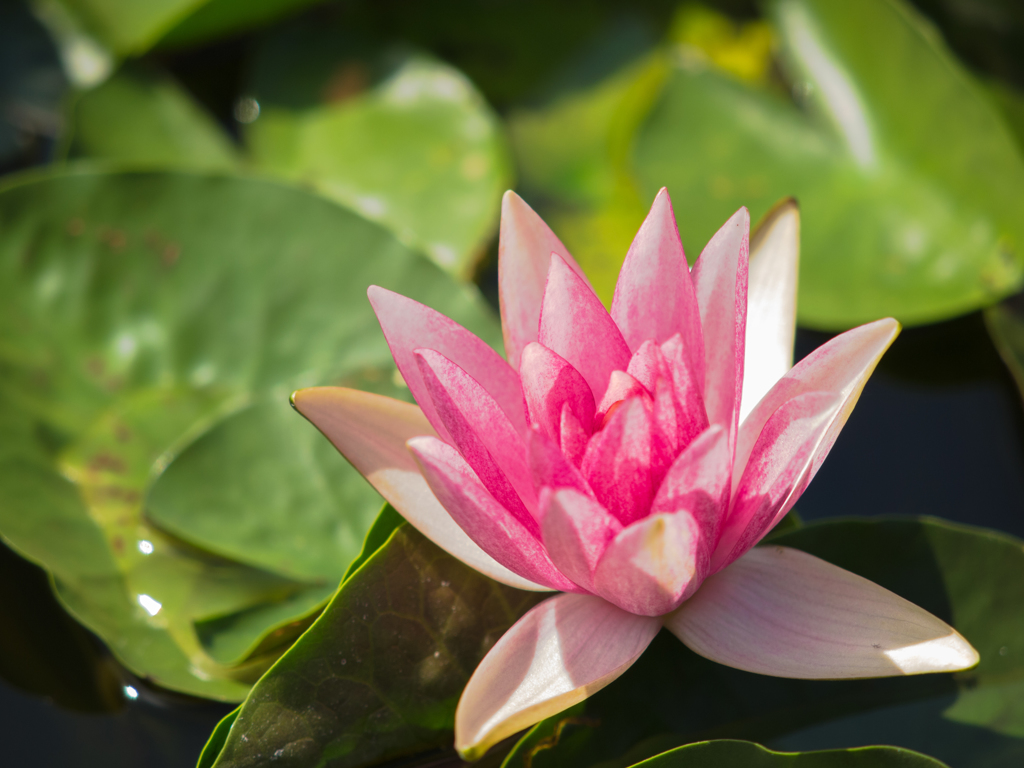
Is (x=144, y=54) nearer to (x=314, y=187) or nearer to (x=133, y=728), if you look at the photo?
(x=314, y=187)

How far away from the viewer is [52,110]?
7.36 feet

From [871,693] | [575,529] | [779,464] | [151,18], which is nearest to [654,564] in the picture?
[575,529]

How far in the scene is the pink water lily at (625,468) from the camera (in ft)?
2.98

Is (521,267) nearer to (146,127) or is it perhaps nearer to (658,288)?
(658,288)

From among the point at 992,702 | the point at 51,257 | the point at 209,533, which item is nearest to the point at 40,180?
the point at 51,257

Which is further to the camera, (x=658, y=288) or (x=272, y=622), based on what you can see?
(x=272, y=622)

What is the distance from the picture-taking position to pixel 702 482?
2.94ft

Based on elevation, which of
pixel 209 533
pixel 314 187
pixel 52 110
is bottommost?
pixel 209 533

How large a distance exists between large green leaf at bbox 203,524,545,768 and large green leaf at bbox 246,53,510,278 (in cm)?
98

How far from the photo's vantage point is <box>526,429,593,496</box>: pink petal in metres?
0.87

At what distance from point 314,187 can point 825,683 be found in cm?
168

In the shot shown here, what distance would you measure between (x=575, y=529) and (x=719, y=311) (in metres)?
0.40

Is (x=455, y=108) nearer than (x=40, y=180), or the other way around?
(x=40, y=180)

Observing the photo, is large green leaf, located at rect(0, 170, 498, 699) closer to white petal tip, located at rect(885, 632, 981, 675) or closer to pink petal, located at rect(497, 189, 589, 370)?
pink petal, located at rect(497, 189, 589, 370)
